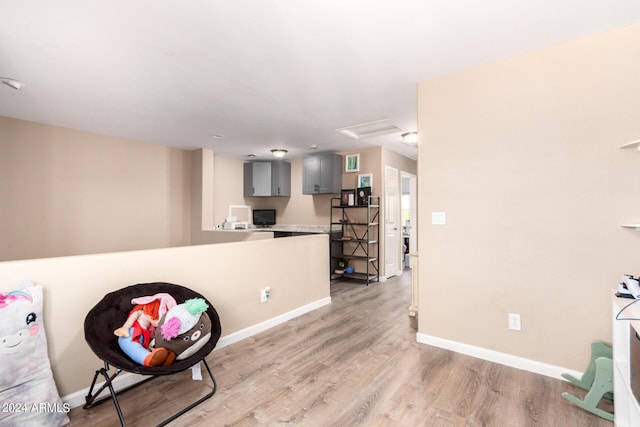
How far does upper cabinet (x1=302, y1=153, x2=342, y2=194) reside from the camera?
18.0ft

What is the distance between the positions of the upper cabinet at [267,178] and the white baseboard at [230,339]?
9.58 ft

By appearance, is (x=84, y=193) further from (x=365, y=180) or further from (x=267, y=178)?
(x=365, y=180)

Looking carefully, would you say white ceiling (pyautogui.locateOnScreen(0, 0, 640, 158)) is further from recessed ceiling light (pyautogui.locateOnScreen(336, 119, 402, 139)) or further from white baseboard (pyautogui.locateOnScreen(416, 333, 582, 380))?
white baseboard (pyautogui.locateOnScreen(416, 333, 582, 380))

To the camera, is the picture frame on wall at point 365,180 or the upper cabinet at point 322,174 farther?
the upper cabinet at point 322,174

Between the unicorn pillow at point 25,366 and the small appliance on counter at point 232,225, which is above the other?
the small appliance on counter at point 232,225

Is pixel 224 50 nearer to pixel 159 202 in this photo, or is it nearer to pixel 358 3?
pixel 358 3

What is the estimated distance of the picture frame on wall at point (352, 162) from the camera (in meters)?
5.51

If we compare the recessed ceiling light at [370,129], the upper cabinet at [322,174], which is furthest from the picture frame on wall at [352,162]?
the recessed ceiling light at [370,129]

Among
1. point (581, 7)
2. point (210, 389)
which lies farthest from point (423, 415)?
point (581, 7)

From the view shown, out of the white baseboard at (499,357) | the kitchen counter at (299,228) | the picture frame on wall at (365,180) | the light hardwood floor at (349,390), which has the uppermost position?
the picture frame on wall at (365,180)

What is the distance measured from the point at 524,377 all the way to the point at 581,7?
2457 mm

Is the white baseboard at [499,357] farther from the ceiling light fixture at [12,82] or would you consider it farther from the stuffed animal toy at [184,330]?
the ceiling light fixture at [12,82]

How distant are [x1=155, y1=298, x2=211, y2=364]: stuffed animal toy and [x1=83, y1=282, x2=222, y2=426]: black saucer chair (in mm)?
42

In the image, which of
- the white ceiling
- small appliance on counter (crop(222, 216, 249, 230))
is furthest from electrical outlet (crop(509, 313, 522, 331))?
small appliance on counter (crop(222, 216, 249, 230))
